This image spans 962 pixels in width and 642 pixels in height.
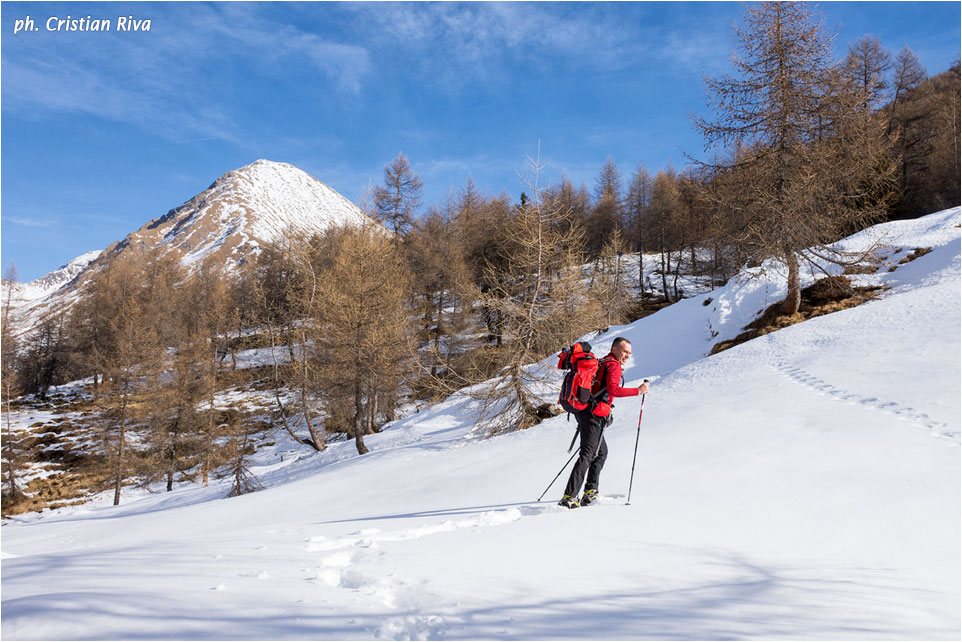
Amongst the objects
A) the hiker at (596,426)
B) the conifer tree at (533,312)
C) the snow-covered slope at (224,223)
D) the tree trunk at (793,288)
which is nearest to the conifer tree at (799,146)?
the tree trunk at (793,288)

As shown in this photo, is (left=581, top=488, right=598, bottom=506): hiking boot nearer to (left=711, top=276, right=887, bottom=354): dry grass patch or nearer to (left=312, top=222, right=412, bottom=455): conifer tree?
(left=711, top=276, right=887, bottom=354): dry grass patch

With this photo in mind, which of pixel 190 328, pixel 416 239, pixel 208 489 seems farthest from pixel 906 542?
pixel 190 328

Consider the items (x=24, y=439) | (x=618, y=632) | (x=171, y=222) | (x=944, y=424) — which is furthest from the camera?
(x=171, y=222)

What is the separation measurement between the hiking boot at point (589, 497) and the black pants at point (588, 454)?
5 centimetres

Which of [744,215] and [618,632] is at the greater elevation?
[744,215]

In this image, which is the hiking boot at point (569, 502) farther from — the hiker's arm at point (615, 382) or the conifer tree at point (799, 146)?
the conifer tree at point (799, 146)

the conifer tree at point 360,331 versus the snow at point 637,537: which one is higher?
the conifer tree at point 360,331

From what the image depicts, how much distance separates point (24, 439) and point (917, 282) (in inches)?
1847

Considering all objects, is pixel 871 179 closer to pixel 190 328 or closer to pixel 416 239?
pixel 416 239

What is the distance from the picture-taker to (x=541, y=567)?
148 inches

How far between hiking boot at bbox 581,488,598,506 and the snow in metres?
0.21

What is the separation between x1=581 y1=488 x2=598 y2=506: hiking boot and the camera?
6.04 metres

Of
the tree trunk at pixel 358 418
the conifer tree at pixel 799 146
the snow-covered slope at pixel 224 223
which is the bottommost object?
the tree trunk at pixel 358 418

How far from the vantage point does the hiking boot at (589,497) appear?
6035 mm
